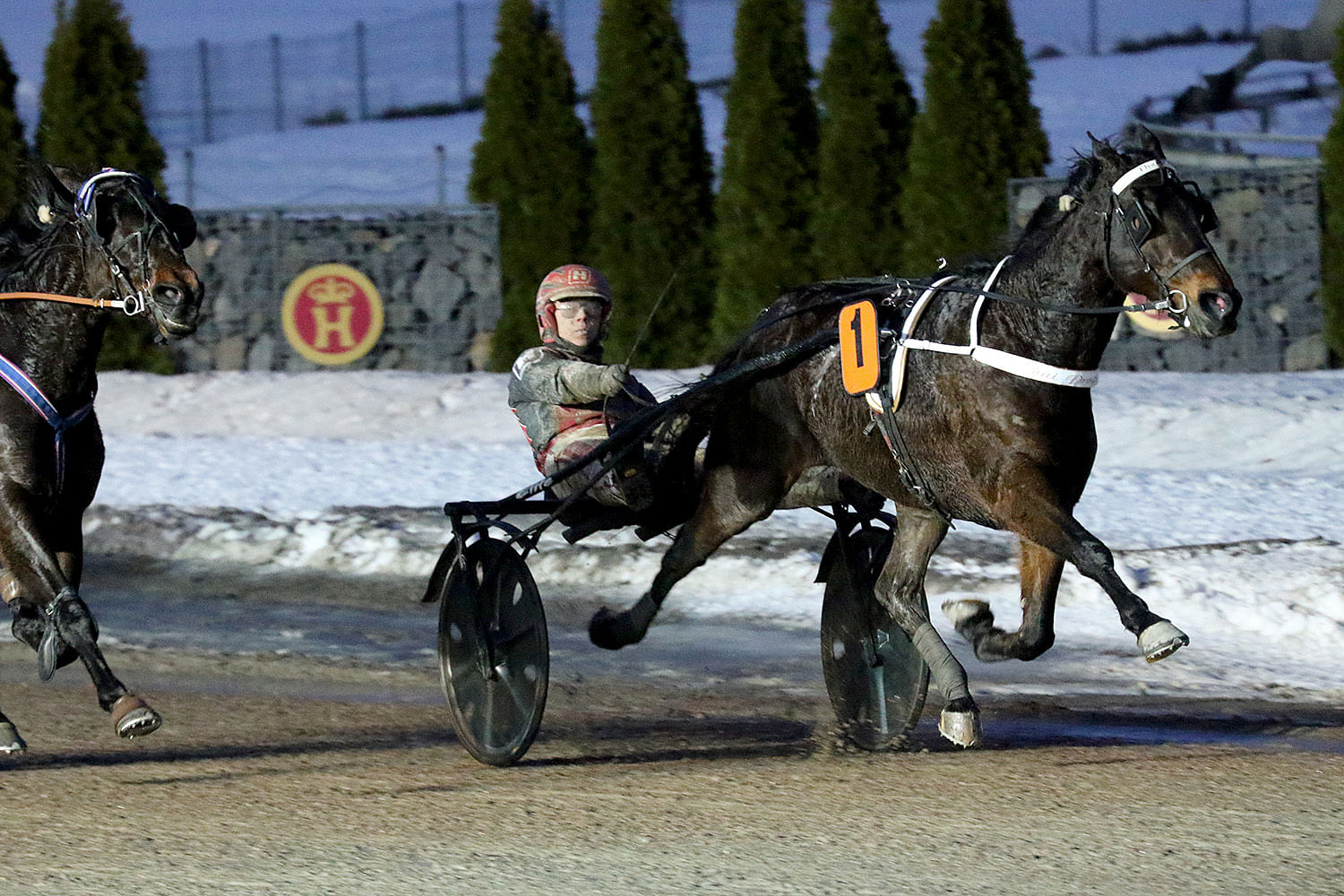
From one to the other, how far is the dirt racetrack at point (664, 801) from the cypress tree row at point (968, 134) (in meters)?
8.10

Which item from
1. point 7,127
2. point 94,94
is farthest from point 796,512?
point 7,127

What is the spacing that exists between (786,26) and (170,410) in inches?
236

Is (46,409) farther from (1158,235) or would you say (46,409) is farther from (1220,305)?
(1220,305)

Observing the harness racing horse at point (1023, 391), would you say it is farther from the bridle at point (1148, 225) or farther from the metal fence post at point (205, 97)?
the metal fence post at point (205, 97)

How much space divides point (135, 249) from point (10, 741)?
4.66ft

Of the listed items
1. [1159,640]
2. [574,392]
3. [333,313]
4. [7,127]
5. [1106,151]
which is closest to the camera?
[1159,640]

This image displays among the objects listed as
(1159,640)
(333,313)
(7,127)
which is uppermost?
(7,127)

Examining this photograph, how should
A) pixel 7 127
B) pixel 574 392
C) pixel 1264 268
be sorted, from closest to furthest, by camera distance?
pixel 574 392 < pixel 1264 268 < pixel 7 127

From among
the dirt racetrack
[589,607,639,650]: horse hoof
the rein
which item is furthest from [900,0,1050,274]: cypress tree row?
the rein

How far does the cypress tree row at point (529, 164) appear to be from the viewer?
51.2ft

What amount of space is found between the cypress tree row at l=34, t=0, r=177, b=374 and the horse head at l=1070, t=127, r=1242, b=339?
12.1m

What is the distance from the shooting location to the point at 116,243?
5.04m

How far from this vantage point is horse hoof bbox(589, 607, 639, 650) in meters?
5.82

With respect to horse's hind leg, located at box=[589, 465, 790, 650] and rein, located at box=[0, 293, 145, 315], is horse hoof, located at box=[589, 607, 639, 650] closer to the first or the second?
horse's hind leg, located at box=[589, 465, 790, 650]
